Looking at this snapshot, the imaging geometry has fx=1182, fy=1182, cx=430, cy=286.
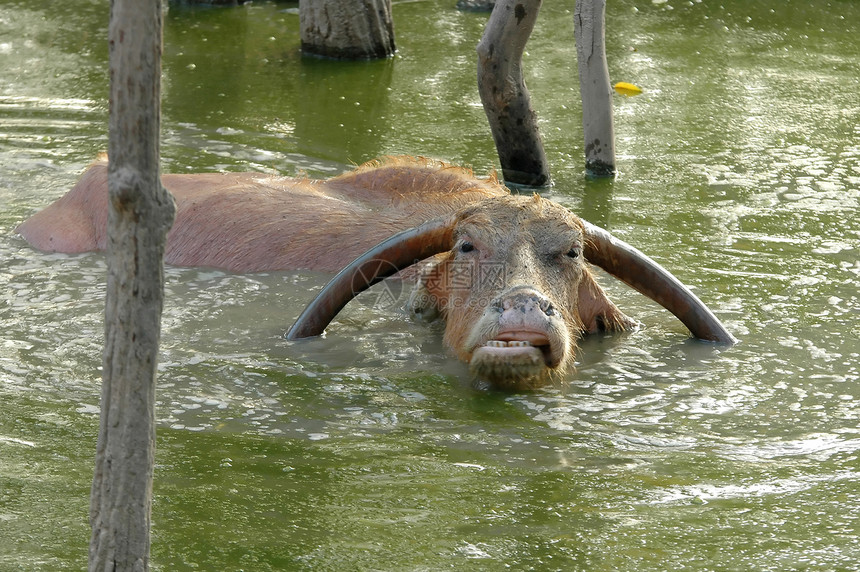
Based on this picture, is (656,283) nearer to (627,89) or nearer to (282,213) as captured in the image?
(282,213)

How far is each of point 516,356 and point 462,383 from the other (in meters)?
0.40

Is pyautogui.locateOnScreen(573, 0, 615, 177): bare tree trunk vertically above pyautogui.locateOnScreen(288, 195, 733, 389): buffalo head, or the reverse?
pyautogui.locateOnScreen(573, 0, 615, 177): bare tree trunk

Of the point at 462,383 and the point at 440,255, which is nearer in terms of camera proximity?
the point at 462,383

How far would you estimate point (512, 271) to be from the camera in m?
5.20

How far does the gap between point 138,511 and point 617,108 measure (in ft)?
24.6

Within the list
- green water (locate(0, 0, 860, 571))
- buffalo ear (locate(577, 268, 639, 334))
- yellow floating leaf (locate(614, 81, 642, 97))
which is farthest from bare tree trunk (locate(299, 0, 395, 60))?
buffalo ear (locate(577, 268, 639, 334))

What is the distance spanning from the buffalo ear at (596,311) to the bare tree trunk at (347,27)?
6.05 m

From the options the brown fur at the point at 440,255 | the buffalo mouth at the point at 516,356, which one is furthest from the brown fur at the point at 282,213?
the buffalo mouth at the point at 516,356

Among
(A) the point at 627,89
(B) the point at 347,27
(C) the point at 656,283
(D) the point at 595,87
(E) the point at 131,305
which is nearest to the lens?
(E) the point at 131,305

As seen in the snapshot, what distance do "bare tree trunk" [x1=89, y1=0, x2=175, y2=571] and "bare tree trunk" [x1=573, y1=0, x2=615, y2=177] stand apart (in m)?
5.37

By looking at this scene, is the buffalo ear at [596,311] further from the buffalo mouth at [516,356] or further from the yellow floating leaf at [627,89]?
the yellow floating leaf at [627,89]

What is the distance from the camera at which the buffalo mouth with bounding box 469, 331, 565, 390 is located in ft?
15.8

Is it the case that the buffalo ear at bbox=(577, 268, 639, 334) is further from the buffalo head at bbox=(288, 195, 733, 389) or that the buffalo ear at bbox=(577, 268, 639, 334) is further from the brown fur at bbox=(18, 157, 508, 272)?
the brown fur at bbox=(18, 157, 508, 272)

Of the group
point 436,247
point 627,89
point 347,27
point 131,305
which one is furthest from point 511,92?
point 131,305
